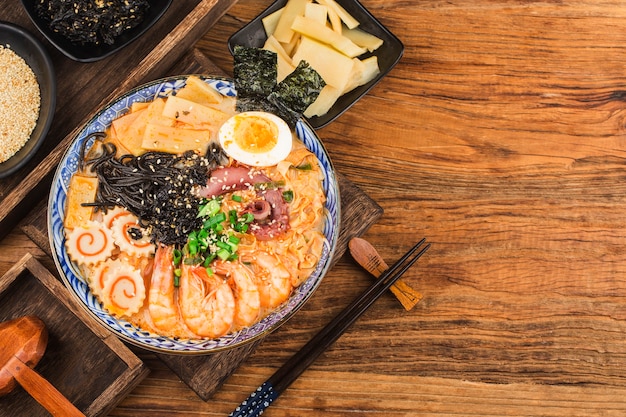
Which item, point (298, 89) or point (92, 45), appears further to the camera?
point (92, 45)

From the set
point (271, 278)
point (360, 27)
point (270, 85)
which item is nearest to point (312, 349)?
point (271, 278)

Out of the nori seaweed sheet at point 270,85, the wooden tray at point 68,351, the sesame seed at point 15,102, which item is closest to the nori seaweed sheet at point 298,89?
the nori seaweed sheet at point 270,85

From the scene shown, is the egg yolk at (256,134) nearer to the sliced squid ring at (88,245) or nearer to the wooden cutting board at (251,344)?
the wooden cutting board at (251,344)

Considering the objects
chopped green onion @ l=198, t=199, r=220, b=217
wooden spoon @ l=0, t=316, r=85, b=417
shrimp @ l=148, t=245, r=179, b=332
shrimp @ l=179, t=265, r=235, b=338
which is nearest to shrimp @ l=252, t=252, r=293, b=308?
shrimp @ l=179, t=265, r=235, b=338

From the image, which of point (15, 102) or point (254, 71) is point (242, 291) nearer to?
point (254, 71)

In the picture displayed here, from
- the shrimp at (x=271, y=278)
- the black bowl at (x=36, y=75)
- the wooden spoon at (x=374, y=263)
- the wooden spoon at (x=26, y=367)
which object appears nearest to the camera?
the wooden spoon at (x=26, y=367)

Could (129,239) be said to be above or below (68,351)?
above

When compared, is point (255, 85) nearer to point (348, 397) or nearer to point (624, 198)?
point (348, 397)
